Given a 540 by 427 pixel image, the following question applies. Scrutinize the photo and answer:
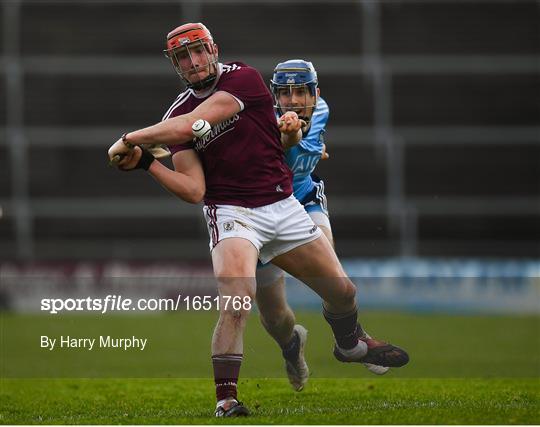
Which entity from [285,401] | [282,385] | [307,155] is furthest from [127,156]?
[282,385]

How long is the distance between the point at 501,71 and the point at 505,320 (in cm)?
838

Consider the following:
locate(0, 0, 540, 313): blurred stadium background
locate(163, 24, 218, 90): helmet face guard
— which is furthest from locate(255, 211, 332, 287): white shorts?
locate(0, 0, 540, 313): blurred stadium background

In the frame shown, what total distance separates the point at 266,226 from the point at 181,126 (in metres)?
0.79

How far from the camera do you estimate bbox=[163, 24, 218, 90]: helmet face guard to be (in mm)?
7082

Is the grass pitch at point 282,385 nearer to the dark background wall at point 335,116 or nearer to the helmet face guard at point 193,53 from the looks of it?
the helmet face guard at point 193,53

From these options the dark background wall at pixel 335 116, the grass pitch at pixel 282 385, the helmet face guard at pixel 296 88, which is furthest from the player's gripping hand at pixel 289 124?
the dark background wall at pixel 335 116

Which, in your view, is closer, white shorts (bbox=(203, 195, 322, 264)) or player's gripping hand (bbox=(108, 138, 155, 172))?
player's gripping hand (bbox=(108, 138, 155, 172))

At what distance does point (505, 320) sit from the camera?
1773 centimetres

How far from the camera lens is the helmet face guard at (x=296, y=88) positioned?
7.89m

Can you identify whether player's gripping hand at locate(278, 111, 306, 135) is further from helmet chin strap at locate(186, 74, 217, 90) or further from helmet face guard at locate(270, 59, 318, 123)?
helmet face guard at locate(270, 59, 318, 123)

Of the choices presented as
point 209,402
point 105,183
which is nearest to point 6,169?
point 105,183

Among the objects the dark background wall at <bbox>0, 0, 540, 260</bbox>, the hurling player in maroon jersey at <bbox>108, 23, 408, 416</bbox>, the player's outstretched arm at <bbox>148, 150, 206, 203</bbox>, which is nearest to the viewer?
the hurling player in maroon jersey at <bbox>108, 23, 408, 416</bbox>

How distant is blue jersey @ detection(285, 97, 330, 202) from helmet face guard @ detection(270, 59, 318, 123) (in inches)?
6.7

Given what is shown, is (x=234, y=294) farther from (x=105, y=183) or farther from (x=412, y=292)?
(x=105, y=183)
